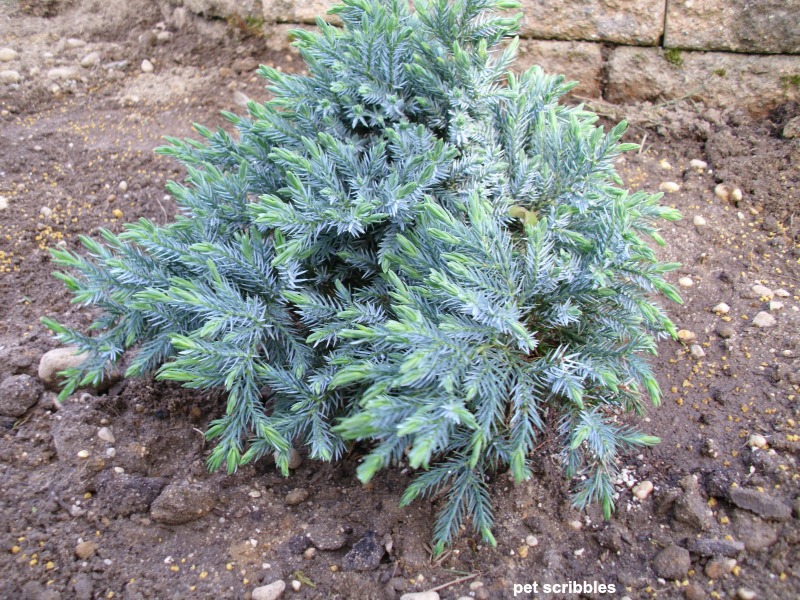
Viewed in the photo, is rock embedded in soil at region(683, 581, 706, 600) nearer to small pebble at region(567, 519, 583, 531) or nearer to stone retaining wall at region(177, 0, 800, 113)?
small pebble at region(567, 519, 583, 531)

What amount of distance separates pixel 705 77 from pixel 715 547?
8.80 feet

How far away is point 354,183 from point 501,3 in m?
0.89

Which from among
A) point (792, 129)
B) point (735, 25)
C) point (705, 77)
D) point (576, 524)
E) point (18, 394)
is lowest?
point (576, 524)

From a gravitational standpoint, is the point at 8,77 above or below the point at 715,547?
above

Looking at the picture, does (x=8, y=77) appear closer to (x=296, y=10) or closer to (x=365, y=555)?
(x=296, y=10)

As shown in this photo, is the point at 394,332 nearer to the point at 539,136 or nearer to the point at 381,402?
the point at 381,402

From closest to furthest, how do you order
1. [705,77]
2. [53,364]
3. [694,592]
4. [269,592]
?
[694,592]
[269,592]
[53,364]
[705,77]

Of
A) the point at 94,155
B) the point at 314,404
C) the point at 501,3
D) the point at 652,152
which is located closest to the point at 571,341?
the point at 314,404

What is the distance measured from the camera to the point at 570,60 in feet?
12.6

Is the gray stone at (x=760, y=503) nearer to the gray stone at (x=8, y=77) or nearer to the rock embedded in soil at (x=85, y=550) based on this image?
the rock embedded in soil at (x=85, y=550)

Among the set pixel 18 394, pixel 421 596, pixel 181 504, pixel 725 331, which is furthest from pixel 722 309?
pixel 18 394

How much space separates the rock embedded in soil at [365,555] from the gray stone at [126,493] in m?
0.76

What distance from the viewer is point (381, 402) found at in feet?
6.09

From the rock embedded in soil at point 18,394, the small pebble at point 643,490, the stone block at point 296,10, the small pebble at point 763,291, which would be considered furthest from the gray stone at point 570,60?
the rock embedded in soil at point 18,394
